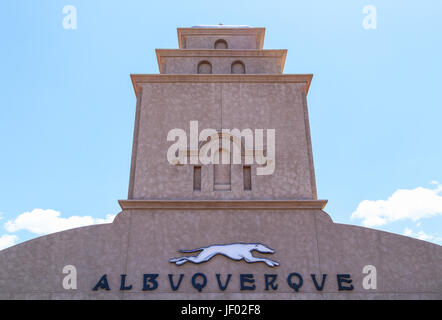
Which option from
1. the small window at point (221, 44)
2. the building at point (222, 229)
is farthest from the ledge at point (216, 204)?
the small window at point (221, 44)

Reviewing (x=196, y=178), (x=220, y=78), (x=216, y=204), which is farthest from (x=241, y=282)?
(x=220, y=78)

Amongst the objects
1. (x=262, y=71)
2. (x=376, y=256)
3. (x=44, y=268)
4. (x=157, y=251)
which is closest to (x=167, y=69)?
(x=262, y=71)

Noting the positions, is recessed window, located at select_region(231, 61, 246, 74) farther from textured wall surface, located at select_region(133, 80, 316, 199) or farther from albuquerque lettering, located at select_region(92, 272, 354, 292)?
albuquerque lettering, located at select_region(92, 272, 354, 292)

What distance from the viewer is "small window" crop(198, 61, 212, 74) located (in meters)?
16.9

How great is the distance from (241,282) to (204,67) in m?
9.71

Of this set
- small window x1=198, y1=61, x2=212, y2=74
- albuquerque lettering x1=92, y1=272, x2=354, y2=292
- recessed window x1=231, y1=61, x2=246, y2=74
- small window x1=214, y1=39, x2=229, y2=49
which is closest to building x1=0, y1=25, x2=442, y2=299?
albuquerque lettering x1=92, y1=272, x2=354, y2=292

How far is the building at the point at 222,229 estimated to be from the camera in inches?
466

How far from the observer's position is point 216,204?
1297cm

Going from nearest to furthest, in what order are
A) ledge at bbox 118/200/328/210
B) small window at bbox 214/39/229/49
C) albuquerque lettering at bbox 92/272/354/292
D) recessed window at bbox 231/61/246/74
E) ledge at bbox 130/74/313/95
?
albuquerque lettering at bbox 92/272/354/292
ledge at bbox 118/200/328/210
ledge at bbox 130/74/313/95
recessed window at bbox 231/61/246/74
small window at bbox 214/39/229/49

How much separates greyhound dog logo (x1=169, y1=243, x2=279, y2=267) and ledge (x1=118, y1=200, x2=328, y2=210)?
4.36 ft

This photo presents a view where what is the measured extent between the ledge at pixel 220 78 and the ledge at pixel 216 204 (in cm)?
527

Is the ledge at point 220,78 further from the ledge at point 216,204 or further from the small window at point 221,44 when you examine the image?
the ledge at point 216,204

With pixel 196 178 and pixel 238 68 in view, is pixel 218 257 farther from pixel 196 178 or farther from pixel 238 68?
pixel 238 68

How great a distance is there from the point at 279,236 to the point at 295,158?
3.16m
